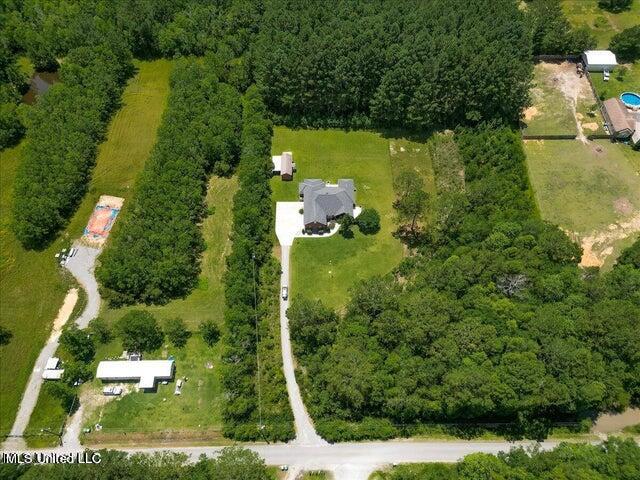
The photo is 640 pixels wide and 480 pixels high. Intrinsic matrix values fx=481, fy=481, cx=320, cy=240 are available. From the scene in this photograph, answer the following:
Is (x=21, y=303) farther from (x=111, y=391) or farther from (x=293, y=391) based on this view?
(x=293, y=391)

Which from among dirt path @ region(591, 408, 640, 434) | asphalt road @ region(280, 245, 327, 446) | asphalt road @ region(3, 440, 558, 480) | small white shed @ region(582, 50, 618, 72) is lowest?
dirt path @ region(591, 408, 640, 434)

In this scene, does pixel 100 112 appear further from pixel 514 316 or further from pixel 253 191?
pixel 514 316

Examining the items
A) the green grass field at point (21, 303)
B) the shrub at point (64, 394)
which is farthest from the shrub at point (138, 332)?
the green grass field at point (21, 303)

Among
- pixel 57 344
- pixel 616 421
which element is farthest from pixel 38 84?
pixel 616 421

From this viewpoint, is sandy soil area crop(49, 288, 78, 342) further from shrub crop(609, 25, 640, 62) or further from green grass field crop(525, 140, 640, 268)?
shrub crop(609, 25, 640, 62)

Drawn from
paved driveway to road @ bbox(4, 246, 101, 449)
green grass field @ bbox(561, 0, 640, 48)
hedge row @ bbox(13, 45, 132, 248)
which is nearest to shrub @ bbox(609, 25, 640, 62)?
green grass field @ bbox(561, 0, 640, 48)

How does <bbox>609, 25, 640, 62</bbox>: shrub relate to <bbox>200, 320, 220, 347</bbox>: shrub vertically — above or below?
above

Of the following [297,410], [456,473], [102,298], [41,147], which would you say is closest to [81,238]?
[102,298]

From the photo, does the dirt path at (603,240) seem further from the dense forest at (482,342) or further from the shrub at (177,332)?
the shrub at (177,332)
